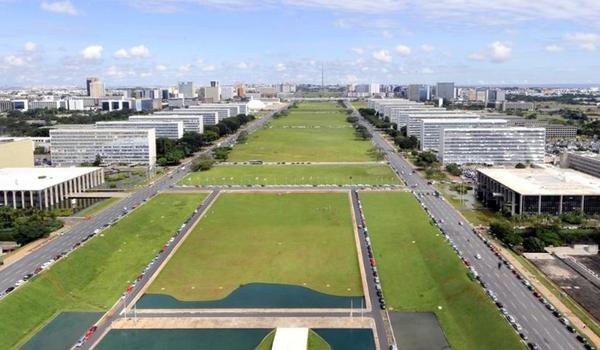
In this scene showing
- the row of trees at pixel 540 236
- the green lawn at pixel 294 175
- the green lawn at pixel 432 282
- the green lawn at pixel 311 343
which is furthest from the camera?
the green lawn at pixel 294 175

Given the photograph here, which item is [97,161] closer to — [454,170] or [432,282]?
[454,170]

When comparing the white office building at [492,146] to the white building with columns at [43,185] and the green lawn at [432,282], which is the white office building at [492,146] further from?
→ the white building with columns at [43,185]

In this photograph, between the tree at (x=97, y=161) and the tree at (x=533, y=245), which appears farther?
the tree at (x=97, y=161)

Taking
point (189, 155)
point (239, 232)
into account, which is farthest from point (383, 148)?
point (239, 232)

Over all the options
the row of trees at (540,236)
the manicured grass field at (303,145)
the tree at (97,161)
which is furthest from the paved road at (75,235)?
the row of trees at (540,236)

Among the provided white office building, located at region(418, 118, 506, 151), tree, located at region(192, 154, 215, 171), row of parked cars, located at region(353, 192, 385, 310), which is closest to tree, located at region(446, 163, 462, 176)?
white office building, located at region(418, 118, 506, 151)
